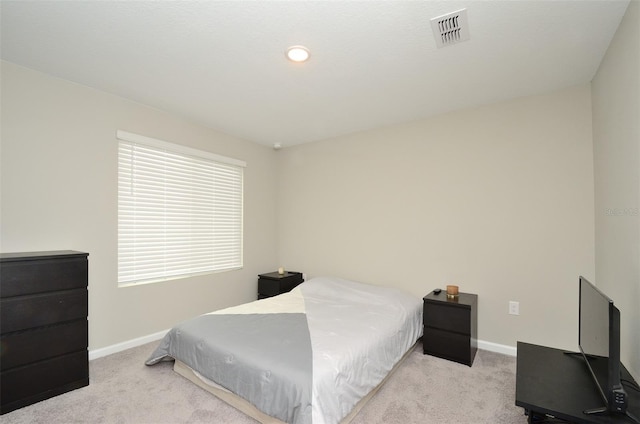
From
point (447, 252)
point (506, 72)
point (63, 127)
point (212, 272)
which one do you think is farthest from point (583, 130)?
point (63, 127)

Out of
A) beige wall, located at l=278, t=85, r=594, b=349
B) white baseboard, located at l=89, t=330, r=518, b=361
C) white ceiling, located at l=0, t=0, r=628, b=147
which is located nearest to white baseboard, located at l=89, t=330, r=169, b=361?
white baseboard, located at l=89, t=330, r=518, b=361

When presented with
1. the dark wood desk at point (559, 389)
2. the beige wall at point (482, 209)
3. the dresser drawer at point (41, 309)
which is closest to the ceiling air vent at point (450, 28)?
the beige wall at point (482, 209)

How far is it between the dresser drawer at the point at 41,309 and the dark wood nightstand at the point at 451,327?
292cm

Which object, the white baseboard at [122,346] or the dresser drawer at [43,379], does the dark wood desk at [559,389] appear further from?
the white baseboard at [122,346]

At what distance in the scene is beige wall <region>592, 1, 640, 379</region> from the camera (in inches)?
62.2

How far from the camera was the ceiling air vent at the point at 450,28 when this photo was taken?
174cm

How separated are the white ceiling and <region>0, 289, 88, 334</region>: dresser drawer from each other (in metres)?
1.76

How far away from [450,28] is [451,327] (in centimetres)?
238

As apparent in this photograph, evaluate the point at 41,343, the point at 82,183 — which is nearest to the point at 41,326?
the point at 41,343

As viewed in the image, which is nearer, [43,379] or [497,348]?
[43,379]

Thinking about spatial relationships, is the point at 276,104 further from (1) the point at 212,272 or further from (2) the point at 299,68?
(1) the point at 212,272

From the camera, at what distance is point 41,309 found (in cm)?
210

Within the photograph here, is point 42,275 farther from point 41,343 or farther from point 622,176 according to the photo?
point 622,176

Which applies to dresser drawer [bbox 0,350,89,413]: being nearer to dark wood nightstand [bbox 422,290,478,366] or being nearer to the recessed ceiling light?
the recessed ceiling light
